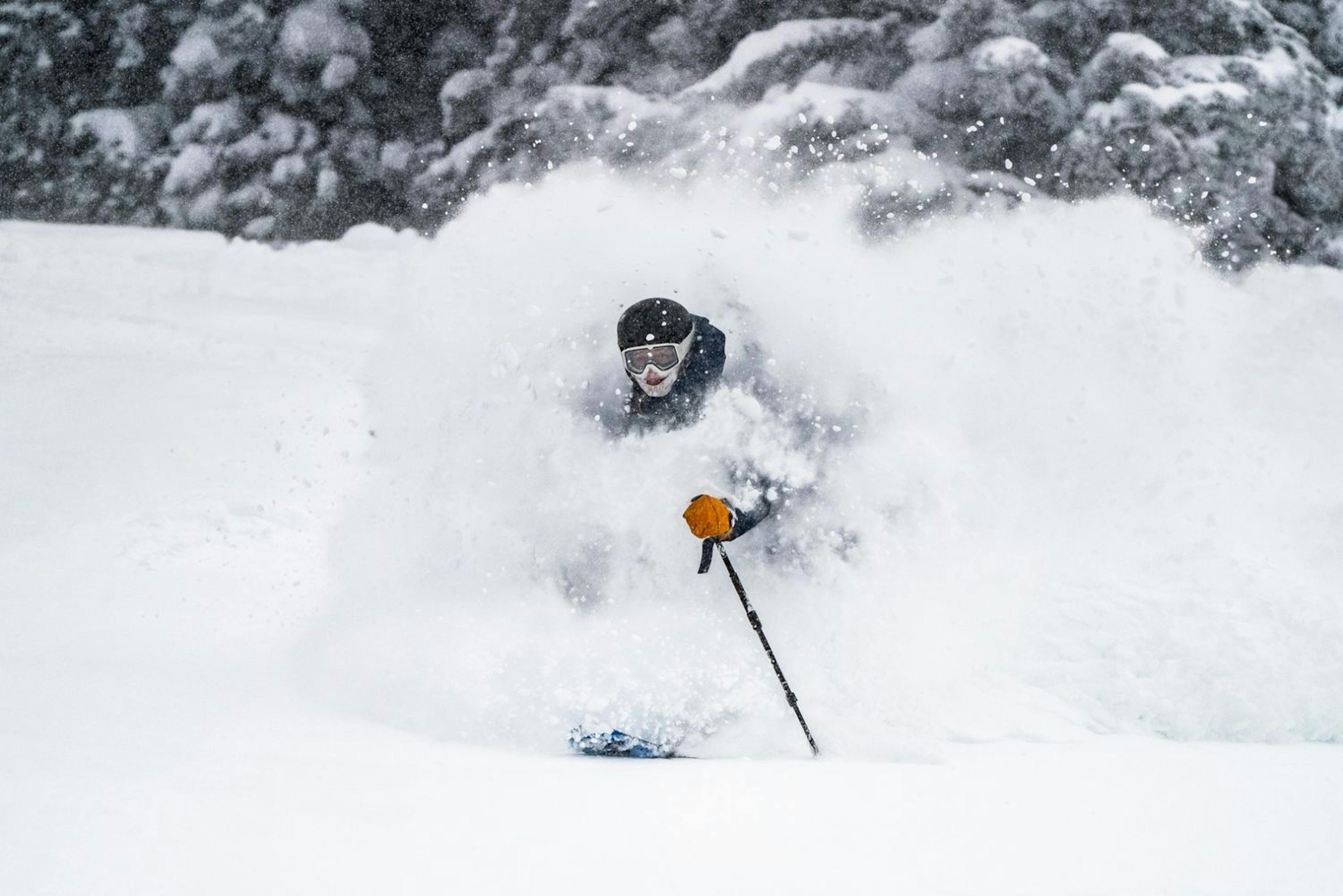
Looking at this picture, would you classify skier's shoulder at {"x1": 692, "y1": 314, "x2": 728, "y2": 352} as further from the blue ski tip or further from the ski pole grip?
the blue ski tip

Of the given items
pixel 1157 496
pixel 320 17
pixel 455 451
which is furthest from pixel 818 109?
pixel 455 451

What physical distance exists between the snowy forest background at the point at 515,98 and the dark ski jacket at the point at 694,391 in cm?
1236

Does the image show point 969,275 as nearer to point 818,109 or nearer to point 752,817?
point 752,817

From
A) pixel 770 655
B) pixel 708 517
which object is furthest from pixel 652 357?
pixel 770 655

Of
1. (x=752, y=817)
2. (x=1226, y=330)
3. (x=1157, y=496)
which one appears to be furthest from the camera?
(x=1226, y=330)

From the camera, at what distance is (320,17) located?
19.1m

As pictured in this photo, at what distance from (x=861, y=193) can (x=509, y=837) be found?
51.3 ft

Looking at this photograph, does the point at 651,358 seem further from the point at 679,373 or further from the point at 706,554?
the point at 706,554

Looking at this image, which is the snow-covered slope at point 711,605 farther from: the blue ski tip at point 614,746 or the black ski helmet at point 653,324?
the black ski helmet at point 653,324

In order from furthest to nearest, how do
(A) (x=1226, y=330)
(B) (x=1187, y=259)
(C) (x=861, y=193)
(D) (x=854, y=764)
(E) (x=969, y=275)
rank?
1. (C) (x=861, y=193)
2. (A) (x=1226, y=330)
3. (B) (x=1187, y=259)
4. (E) (x=969, y=275)
5. (D) (x=854, y=764)

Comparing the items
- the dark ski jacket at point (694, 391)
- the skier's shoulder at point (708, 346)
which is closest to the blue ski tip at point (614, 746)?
the dark ski jacket at point (694, 391)

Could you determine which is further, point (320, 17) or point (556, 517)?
point (320, 17)

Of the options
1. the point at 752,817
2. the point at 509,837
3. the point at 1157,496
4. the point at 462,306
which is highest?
the point at 462,306

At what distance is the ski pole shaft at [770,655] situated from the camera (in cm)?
281
